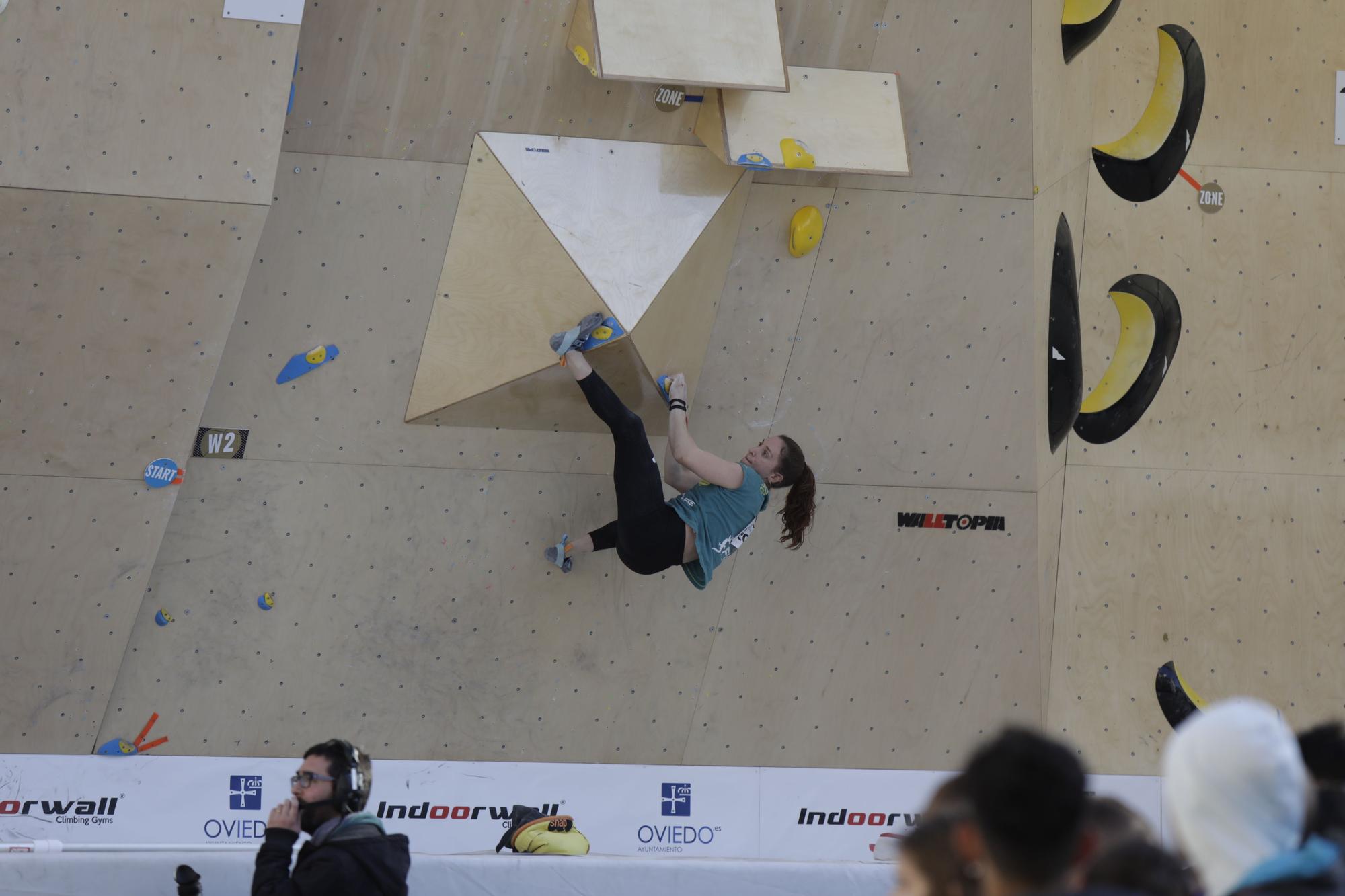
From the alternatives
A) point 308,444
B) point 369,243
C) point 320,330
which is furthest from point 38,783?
point 369,243

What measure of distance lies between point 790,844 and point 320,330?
7.88 ft

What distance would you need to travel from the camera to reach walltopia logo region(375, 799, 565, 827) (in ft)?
13.3

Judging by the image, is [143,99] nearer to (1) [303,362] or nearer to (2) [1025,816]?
(1) [303,362]

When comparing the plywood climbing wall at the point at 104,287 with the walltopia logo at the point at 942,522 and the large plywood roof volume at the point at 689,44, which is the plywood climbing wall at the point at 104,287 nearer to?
the large plywood roof volume at the point at 689,44

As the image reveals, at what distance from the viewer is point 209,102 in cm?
343

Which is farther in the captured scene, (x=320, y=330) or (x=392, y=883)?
(x=320, y=330)

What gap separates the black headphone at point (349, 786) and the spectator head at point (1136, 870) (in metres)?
1.61

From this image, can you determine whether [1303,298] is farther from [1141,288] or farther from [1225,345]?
[1141,288]

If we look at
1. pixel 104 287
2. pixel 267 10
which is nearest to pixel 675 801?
pixel 104 287

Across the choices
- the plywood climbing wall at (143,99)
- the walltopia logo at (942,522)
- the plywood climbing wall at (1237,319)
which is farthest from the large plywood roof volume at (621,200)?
the plywood climbing wall at (1237,319)

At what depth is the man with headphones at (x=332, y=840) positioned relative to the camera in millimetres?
2318

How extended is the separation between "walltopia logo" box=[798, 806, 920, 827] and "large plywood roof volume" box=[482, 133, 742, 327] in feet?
6.16

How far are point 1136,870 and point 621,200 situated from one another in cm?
294

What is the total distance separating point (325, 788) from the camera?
2439 millimetres
